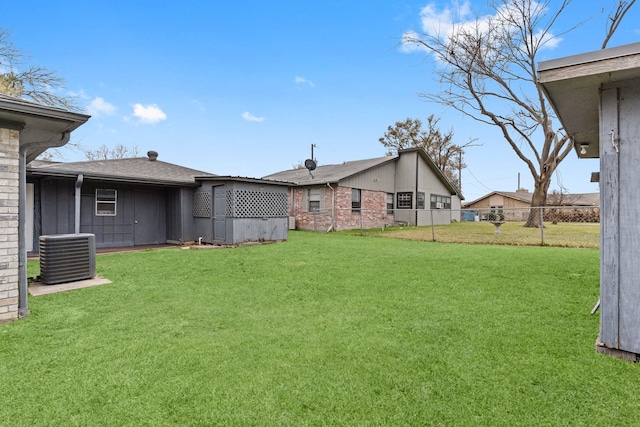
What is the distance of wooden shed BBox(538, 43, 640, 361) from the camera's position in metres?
2.36

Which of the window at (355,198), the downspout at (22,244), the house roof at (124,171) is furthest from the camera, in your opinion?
the window at (355,198)

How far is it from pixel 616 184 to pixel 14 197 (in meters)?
5.74

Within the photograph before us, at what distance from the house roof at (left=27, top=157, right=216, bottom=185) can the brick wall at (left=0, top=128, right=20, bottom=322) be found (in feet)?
17.9

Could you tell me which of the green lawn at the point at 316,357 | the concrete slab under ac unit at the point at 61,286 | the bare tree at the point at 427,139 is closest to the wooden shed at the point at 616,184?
Answer: the green lawn at the point at 316,357

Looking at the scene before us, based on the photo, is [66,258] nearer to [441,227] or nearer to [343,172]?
[343,172]

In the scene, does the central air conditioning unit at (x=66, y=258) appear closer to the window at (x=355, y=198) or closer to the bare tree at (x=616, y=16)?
the window at (x=355, y=198)

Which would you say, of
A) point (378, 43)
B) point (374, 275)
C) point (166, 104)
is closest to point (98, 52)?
point (166, 104)

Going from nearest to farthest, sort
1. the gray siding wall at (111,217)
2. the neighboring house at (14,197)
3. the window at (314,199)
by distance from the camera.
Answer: the neighboring house at (14,197)
the gray siding wall at (111,217)
the window at (314,199)

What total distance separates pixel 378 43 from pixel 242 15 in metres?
5.90

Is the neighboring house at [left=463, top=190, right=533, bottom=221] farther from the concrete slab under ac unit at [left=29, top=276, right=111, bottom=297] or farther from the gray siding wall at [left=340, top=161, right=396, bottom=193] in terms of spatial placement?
the concrete slab under ac unit at [left=29, top=276, right=111, bottom=297]

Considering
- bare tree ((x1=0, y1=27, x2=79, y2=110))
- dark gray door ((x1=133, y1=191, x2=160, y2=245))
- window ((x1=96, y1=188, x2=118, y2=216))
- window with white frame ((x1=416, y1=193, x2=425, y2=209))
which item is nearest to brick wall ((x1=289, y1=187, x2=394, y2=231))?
window with white frame ((x1=416, y1=193, x2=425, y2=209))

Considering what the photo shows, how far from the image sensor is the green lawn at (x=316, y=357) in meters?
1.80

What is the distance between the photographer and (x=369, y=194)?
1733cm

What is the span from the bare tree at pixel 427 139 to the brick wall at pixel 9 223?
2961 cm
